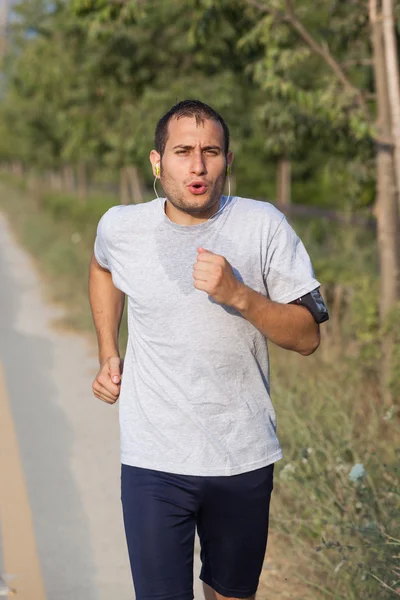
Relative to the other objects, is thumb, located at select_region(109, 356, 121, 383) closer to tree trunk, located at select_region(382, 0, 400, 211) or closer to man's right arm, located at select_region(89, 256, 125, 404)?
man's right arm, located at select_region(89, 256, 125, 404)

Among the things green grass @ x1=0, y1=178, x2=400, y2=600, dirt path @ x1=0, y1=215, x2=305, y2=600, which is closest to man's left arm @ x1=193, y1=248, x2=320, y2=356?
green grass @ x1=0, y1=178, x2=400, y2=600

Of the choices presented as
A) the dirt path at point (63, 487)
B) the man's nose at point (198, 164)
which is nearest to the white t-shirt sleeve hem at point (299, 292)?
the man's nose at point (198, 164)

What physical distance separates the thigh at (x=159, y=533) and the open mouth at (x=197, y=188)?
0.80 m

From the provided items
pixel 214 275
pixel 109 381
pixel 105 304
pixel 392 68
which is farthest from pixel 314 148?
pixel 214 275

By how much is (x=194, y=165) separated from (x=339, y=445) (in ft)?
7.58

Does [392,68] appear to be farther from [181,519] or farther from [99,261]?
[181,519]

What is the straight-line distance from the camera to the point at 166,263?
284 cm

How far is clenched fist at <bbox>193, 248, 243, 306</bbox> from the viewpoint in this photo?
2488 mm

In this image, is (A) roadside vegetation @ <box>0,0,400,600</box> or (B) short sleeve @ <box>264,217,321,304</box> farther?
(A) roadside vegetation @ <box>0,0,400,600</box>

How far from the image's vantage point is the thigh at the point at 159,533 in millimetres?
2830

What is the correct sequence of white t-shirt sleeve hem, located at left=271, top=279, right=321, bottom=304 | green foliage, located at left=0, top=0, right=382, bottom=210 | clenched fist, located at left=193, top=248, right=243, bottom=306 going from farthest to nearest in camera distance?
green foliage, located at left=0, top=0, right=382, bottom=210, white t-shirt sleeve hem, located at left=271, top=279, right=321, bottom=304, clenched fist, located at left=193, top=248, right=243, bottom=306

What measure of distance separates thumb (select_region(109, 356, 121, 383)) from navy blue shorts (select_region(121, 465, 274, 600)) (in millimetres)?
288

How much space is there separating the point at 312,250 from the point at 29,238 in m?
12.6

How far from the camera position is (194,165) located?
279cm
